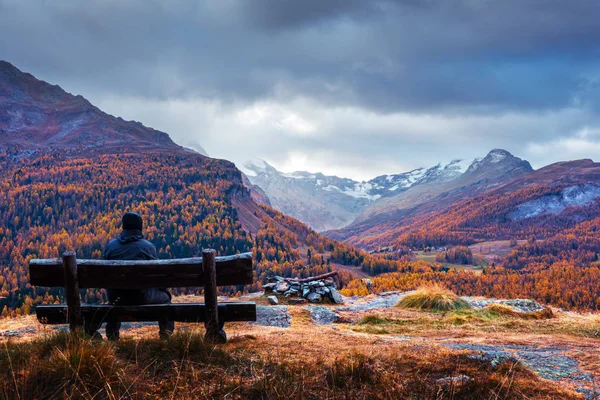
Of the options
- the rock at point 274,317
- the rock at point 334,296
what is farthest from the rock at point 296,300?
the rock at point 274,317

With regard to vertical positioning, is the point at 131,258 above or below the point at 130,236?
below

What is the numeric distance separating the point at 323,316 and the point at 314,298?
462 cm

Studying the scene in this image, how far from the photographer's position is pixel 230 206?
143875 millimetres

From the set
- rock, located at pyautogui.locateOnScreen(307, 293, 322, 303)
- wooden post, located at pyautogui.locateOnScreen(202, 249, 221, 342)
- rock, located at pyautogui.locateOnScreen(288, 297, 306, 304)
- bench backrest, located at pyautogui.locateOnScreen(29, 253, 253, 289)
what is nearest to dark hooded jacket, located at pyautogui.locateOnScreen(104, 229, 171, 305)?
bench backrest, located at pyautogui.locateOnScreen(29, 253, 253, 289)

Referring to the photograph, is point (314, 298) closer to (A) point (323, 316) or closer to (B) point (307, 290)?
(B) point (307, 290)

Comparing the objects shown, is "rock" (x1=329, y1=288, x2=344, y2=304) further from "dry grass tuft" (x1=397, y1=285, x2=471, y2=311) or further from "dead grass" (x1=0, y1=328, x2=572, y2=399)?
"dead grass" (x1=0, y1=328, x2=572, y2=399)

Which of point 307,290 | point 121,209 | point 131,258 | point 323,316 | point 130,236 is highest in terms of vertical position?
point 121,209

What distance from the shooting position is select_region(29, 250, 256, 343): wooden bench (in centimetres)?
634

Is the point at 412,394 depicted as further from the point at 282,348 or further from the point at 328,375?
the point at 282,348

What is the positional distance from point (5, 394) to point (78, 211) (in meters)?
136

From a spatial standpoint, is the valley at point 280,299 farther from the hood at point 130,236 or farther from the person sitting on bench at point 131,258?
the hood at point 130,236

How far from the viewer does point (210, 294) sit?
6.52 m

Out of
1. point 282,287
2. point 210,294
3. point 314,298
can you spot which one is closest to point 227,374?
point 210,294

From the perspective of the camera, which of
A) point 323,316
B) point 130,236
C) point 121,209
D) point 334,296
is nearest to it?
point 130,236
